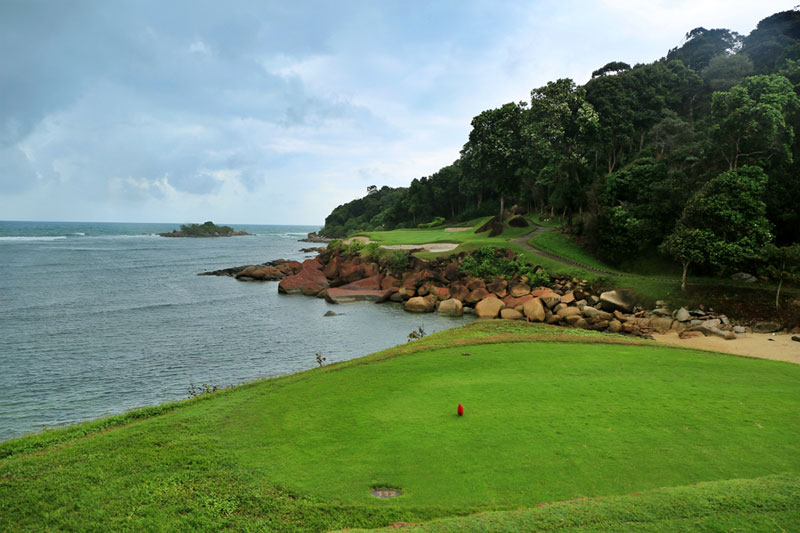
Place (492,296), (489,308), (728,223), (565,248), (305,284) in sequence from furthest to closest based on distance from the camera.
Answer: (305,284)
(565,248)
(492,296)
(489,308)
(728,223)

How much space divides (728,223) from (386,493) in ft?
87.1

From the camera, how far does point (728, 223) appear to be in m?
24.2

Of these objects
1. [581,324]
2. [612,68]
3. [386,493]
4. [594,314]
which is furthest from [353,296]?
[612,68]

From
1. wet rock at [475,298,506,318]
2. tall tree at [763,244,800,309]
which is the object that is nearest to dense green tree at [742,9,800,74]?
tall tree at [763,244,800,309]

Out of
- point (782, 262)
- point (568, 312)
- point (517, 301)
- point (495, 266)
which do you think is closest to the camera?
point (782, 262)

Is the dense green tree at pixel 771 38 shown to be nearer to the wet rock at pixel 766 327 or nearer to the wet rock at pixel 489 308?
the wet rock at pixel 766 327

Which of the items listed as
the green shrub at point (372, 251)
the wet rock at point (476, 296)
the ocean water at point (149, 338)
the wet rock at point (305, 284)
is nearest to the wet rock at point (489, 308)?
the ocean water at point (149, 338)

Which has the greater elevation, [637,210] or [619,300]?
[637,210]

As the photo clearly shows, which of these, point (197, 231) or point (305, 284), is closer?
point (305, 284)

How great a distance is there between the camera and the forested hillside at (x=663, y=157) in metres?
24.9

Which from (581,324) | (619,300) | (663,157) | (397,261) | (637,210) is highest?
(663,157)

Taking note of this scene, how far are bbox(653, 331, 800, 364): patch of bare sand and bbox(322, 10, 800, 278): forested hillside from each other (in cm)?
528

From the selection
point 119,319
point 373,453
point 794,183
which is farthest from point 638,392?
point 119,319

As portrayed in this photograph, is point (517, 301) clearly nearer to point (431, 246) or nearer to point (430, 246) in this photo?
point (431, 246)
